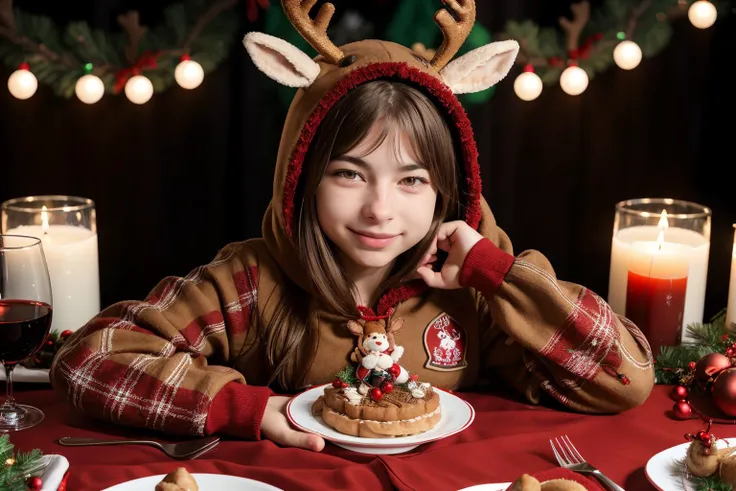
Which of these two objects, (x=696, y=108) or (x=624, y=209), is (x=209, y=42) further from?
(x=696, y=108)

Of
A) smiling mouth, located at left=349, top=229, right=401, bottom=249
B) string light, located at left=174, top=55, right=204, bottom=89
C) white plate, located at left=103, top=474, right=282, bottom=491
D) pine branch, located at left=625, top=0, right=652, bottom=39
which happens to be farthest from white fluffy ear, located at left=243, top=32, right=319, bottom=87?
pine branch, located at left=625, top=0, right=652, bottom=39

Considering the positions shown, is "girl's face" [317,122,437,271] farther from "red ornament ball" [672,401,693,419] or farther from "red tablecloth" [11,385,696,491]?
"red ornament ball" [672,401,693,419]

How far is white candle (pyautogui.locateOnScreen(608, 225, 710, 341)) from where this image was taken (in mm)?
2139

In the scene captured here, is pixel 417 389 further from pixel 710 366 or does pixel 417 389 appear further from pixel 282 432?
pixel 710 366

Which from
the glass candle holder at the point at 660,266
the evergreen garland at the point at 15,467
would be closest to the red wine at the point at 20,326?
the evergreen garland at the point at 15,467

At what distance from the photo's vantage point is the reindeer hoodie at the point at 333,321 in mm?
1522

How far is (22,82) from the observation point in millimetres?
2500

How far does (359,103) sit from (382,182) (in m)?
0.13

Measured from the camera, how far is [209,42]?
8.51 ft

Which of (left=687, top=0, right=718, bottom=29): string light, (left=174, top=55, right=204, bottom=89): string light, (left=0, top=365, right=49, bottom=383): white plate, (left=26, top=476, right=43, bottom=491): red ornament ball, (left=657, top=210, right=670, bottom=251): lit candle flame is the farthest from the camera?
(left=687, top=0, right=718, bottom=29): string light

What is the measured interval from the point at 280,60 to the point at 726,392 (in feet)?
2.93

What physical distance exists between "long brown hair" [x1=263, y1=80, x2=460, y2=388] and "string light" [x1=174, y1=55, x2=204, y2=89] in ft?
3.09

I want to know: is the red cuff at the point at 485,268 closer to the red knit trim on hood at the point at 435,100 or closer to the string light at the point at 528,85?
the red knit trim on hood at the point at 435,100

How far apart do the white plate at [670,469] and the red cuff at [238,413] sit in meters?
0.57
